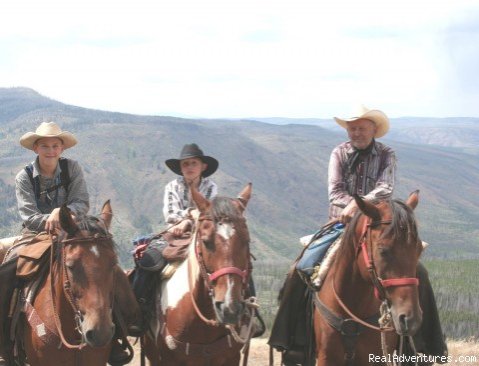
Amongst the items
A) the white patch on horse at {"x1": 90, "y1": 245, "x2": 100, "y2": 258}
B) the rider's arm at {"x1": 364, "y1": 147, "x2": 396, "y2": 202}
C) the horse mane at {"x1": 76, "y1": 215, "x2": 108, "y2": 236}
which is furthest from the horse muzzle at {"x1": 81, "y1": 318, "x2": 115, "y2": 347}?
the rider's arm at {"x1": 364, "y1": 147, "x2": 396, "y2": 202}

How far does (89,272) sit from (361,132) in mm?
4121

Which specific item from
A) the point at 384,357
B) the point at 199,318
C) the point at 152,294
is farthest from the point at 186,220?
the point at 384,357

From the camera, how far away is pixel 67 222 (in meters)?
7.73

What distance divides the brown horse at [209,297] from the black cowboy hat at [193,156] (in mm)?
1763

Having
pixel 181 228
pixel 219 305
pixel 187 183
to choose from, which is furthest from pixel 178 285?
pixel 187 183

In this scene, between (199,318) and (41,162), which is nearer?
(199,318)

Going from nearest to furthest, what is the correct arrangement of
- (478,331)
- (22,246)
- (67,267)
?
1. (67,267)
2. (22,246)
3. (478,331)

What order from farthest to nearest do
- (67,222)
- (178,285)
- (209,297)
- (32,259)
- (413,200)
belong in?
(178,285) → (32,259) → (209,297) → (413,200) → (67,222)

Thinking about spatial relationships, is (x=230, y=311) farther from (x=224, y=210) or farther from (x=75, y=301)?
(x=75, y=301)

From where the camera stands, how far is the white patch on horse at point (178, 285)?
8289 mm

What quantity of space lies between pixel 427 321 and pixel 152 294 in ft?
12.3

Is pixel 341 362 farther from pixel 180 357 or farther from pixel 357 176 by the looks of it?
pixel 357 176

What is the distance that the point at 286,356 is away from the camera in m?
9.22

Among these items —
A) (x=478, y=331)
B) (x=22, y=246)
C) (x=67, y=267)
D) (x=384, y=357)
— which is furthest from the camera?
(x=478, y=331)
